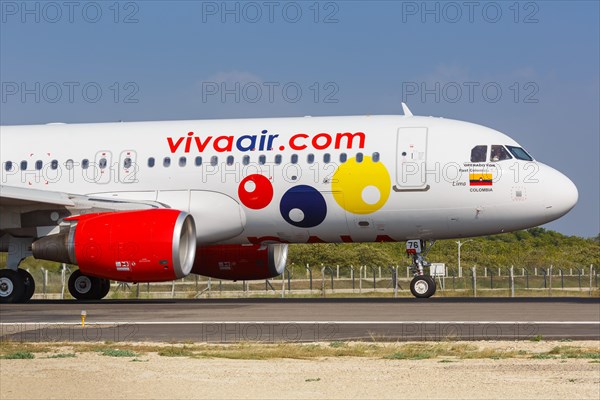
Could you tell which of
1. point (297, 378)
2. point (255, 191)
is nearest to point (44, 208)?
point (255, 191)

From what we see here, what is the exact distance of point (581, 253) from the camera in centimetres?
8238

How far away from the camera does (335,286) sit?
192 feet

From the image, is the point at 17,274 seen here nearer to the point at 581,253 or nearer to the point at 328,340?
the point at 328,340

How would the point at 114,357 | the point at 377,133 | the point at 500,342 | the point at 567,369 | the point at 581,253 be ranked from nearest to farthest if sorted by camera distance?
the point at 567,369, the point at 114,357, the point at 500,342, the point at 377,133, the point at 581,253

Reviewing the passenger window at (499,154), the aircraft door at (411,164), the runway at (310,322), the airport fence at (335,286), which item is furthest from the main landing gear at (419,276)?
the airport fence at (335,286)

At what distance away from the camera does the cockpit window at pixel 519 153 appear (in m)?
26.2

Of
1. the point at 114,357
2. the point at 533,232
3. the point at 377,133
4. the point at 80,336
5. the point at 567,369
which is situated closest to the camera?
the point at 567,369

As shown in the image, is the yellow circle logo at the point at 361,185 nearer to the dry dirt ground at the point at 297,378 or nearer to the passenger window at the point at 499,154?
the passenger window at the point at 499,154

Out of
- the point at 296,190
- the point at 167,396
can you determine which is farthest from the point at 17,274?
the point at 167,396

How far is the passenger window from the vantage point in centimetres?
2608

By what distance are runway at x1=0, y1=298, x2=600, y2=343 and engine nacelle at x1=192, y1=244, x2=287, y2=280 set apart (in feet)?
17.8

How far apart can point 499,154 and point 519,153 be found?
0.56 meters

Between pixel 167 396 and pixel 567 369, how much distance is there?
16.3ft

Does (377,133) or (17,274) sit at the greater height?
(377,133)
